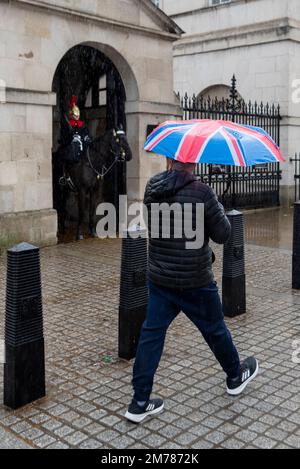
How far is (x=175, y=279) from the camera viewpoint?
4062 mm

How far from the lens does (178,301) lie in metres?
4.17

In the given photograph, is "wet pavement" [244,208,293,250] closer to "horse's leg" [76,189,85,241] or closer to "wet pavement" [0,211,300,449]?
"horse's leg" [76,189,85,241]

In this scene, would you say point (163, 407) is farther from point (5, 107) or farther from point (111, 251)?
point (5, 107)

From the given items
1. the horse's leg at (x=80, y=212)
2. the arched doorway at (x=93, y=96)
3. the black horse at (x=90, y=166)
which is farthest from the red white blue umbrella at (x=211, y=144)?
the arched doorway at (x=93, y=96)

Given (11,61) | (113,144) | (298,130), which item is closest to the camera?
(11,61)

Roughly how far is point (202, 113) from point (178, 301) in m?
11.9

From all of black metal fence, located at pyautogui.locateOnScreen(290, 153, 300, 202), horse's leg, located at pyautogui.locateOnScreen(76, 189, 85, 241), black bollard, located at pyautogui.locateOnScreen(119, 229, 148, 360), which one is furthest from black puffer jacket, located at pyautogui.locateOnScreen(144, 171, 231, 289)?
black metal fence, located at pyautogui.locateOnScreen(290, 153, 300, 202)

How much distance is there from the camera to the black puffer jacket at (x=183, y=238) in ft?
13.1

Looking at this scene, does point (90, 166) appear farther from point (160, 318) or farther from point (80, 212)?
point (160, 318)

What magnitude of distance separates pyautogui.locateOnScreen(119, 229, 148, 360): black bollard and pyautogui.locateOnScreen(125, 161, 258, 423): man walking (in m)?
1.02

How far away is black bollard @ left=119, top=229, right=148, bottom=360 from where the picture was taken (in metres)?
5.28

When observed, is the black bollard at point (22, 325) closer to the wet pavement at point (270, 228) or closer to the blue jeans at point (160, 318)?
the blue jeans at point (160, 318)

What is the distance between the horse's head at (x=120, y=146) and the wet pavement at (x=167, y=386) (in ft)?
12.8

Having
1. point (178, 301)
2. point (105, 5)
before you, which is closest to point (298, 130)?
point (105, 5)
